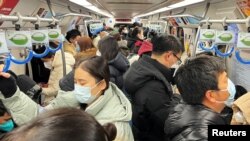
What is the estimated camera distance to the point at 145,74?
2361 millimetres

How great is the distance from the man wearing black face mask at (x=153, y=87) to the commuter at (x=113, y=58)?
2.78ft

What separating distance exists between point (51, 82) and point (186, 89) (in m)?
2.53

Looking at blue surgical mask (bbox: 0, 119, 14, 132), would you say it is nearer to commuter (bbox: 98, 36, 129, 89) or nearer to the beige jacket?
the beige jacket

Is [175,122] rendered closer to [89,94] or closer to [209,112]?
[209,112]

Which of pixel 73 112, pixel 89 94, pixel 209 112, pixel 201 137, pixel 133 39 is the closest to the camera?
pixel 73 112

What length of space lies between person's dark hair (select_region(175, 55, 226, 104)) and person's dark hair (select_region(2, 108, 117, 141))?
0.86 meters

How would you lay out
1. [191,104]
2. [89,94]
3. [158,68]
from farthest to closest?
1. [158,68]
2. [89,94]
3. [191,104]

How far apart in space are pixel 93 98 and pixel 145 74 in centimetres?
52

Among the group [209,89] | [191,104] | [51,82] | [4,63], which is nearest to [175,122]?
[191,104]

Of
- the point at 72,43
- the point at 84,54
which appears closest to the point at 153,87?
the point at 84,54

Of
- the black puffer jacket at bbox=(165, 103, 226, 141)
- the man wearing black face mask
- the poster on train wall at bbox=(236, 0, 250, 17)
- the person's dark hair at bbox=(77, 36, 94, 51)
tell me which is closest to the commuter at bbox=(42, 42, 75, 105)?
the person's dark hair at bbox=(77, 36, 94, 51)

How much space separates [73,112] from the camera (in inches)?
35.9

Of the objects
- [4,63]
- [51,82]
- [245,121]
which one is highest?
[4,63]

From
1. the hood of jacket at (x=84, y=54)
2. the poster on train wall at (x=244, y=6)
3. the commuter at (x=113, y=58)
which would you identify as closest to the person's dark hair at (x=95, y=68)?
the hood of jacket at (x=84, y=54)
